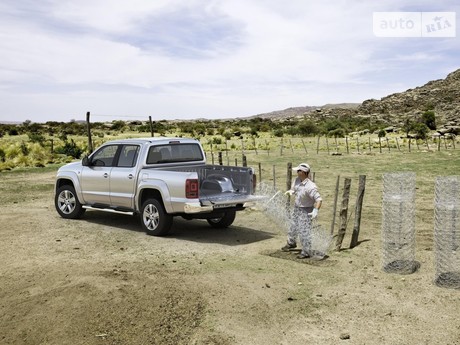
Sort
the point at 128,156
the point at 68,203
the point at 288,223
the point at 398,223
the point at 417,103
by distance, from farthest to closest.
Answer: the point at 417,103
the point at 68,203
the point at 128,156
the point at 288,223
the point at 398,223

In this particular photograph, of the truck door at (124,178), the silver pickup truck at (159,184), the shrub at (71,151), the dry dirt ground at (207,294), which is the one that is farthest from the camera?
the shrub at (71,151)

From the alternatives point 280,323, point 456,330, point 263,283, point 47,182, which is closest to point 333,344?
point 280,323

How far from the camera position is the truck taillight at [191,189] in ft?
33.3

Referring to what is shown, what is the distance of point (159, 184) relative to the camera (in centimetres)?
1060

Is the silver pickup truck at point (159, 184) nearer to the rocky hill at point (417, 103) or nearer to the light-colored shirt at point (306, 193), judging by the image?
the light-colored shirt at point (306, 193)

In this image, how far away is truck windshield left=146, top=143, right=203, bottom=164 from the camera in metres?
11.3

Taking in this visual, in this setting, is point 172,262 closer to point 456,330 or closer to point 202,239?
point 202,239

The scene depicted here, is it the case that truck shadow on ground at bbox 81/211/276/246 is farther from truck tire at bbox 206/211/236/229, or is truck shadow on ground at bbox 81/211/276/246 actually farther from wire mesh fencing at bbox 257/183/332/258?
wire mesh fencing at bbox 257/183/332/258

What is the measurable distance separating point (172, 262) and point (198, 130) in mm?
56539

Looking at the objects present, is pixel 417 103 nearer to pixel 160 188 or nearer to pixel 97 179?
pixel 97 179

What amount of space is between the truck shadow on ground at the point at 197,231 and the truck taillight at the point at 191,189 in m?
1.02

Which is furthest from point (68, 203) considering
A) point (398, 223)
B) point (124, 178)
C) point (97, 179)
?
point (398, 223)

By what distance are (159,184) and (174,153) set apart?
1.36m

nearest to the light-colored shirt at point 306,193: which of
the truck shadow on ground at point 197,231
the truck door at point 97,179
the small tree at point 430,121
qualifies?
the truck shadow on ground at point 197,231
